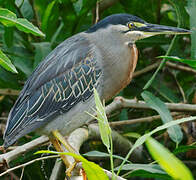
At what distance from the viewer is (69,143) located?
2061mm

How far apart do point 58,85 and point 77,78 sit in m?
0.12

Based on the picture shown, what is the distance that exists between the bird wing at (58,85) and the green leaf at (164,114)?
0.31m

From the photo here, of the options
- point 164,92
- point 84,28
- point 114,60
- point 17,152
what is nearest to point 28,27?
point 17,152

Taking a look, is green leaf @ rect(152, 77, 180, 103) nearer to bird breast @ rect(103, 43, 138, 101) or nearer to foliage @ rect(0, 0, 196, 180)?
foliage @ rect(0, 0, 196, 180)

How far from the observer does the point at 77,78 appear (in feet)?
7.53

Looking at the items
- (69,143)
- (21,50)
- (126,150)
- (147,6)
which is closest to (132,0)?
(147,6)

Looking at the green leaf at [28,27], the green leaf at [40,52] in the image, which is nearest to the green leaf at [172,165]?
the green leaf at [28,27]

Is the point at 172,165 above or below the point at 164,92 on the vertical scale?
above

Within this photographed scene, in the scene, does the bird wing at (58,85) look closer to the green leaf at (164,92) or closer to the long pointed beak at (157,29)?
the long pointed beak at (157,29)

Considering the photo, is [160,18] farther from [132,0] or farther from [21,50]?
[21,50]

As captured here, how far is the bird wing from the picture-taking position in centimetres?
223

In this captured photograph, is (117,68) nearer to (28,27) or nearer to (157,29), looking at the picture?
(157,29)

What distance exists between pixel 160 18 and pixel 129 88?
1.88 ft

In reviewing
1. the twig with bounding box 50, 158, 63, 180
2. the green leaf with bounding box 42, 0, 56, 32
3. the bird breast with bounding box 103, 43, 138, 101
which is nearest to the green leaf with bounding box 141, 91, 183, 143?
the bird breast with bounding box 103, 43, 138, 101
